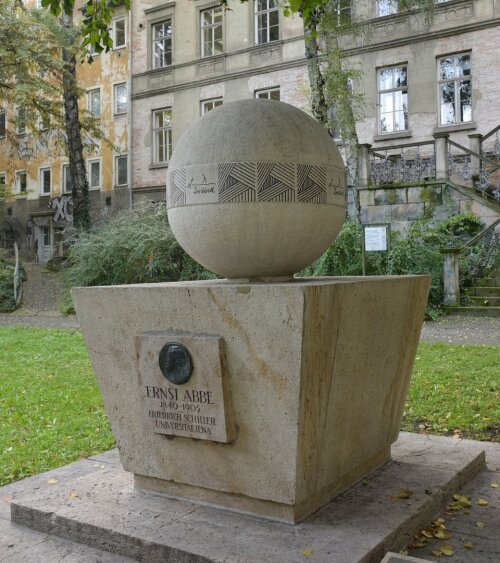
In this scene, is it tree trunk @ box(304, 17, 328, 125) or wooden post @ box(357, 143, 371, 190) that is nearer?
tree trunk @ box(304, 17, 328, 125)

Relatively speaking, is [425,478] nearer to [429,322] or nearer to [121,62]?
[429,322]

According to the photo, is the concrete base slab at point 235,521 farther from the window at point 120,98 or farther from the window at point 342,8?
the window at point 120,98

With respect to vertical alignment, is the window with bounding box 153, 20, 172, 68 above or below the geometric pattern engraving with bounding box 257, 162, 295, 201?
above

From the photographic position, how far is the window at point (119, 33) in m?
29.2

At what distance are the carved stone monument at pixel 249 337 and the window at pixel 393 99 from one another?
60.3 ft

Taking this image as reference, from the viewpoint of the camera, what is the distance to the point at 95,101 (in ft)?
101

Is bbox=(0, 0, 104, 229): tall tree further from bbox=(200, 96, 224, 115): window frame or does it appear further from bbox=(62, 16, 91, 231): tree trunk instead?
bbox=(200, 96, 224, 115): window frame

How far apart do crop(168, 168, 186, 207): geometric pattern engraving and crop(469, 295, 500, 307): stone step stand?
11.5 meters

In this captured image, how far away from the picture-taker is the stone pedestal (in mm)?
3508

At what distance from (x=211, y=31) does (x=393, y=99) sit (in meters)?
8.61

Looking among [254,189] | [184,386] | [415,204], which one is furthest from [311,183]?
[415,204]

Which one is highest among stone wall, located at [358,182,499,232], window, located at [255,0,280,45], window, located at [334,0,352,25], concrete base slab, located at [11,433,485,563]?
window, located at [255,0,280,45]

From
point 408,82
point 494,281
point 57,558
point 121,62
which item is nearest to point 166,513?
point 57,558

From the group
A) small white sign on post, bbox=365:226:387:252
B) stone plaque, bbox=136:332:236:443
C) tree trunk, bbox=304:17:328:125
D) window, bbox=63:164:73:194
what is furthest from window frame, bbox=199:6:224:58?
stone plaque, bbox=136:332:236:443
